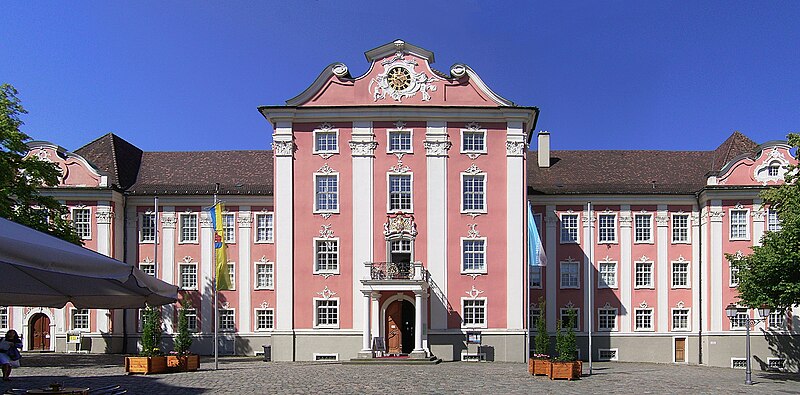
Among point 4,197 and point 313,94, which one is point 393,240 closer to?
point 313,94

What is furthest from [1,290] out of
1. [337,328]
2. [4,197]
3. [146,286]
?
[337,328]

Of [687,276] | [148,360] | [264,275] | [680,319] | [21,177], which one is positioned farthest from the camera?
[264,275]

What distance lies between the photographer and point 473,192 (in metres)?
38.8

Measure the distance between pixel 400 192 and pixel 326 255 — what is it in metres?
4.49

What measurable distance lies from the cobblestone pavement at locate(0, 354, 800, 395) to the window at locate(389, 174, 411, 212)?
776 centimetres

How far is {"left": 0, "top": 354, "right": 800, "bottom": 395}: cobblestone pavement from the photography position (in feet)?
76.2

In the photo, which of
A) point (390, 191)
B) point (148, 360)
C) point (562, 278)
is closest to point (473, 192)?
point (390, 191)

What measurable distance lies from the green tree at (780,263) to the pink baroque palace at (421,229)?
21.9ft

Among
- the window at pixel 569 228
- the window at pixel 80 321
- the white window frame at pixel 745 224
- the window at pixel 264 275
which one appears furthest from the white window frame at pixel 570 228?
the window at pixel 80 321

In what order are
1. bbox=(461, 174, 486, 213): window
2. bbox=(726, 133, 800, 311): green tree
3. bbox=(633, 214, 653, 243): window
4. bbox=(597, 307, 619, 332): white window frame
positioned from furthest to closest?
1. bbox=(633, 214, 653, 243): window
2. bbox=(597, 307, 619, 332): white window frame
3. bbox=(461, 174, 486, 213): window
4. bbox=(726, 133, 800, 311): green tree

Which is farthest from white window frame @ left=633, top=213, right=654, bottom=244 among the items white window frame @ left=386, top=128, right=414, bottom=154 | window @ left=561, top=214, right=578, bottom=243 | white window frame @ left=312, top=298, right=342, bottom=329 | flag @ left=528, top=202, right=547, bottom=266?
white window frame @ left=312, top=298, right=342, bottom=329

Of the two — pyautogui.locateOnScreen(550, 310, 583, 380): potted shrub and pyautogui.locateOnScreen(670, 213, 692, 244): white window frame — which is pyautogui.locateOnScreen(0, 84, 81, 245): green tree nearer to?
pyautogui.locateOnScreen(550, 310, 583, 380): potted shrub

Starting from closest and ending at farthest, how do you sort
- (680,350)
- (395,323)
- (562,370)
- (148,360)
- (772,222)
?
(148,360)
(562,370)
(395,323)
(772,222)
(680,350)

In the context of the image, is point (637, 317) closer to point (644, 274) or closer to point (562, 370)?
point (644, 274)
